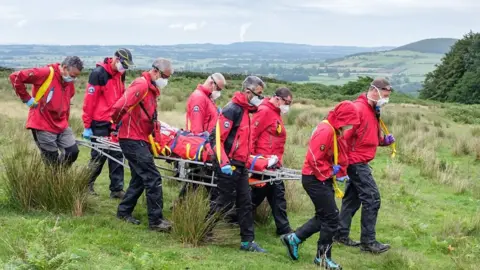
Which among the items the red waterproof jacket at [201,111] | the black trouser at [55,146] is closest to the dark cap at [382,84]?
the red waterproof jacket at [201,111]

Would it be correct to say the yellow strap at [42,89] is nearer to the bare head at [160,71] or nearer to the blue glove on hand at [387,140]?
the bare head at [160,71]

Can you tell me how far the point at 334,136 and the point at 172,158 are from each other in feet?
7.36

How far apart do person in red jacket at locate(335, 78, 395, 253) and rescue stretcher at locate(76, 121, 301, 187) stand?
0.78m

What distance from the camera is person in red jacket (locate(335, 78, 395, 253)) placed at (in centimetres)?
764

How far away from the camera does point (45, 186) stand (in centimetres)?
762

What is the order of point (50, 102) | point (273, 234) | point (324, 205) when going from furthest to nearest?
point (273, 234), point (50, 102), point (324, 205)

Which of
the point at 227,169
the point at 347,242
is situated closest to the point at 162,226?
the point at 227,169

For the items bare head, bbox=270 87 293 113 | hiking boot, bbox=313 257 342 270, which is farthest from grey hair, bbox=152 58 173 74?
hiking boot, bbox=313 257 342 270

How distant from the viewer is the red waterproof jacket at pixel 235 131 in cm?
703

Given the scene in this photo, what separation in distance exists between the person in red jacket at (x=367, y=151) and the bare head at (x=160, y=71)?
7.81 ft

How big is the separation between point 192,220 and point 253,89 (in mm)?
1717

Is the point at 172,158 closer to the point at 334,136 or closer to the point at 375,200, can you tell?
the point at 334,136

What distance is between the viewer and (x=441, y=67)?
57.9 meters

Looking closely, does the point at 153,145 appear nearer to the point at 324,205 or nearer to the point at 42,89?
the point at 42,89
